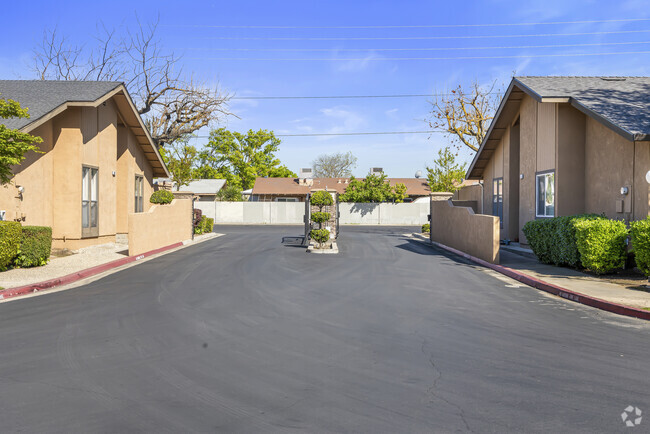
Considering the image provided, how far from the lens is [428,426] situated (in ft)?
13.3

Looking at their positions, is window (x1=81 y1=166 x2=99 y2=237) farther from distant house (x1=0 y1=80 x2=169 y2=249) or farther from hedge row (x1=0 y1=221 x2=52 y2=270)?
hedge row (x1=0 y1=221 x2=52 y2=270)

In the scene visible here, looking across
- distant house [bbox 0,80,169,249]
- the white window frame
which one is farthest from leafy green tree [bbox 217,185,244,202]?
the white window frame

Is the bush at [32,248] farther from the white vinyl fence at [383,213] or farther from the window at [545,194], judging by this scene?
the white vinyl fence at [383,213]

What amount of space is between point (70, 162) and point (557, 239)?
49.8ft

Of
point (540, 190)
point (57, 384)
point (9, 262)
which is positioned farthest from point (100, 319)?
point (540, 190)

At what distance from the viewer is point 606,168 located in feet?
47.6

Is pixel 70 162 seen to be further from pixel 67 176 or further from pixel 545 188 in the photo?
pixel 545 188

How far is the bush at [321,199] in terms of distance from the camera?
2159cm

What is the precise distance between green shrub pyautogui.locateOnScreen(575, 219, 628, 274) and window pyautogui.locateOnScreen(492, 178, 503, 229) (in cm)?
1015

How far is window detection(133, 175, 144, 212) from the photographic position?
23188mm

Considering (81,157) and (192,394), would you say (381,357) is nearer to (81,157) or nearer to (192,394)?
(192,394)

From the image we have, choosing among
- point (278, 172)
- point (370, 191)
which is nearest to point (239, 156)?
point (278, 172)

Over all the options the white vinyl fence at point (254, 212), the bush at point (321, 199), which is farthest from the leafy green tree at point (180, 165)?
the bush at point (321, 199)

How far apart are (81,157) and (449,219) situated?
13.9 m
